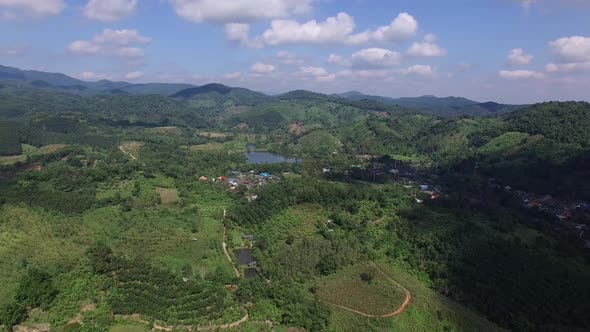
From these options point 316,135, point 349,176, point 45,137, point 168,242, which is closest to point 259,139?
point 316,135

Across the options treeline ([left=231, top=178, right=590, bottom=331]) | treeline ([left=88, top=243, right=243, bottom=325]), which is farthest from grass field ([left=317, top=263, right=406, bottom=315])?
treeline ([left=88, top=243, right=243, bottom=325])

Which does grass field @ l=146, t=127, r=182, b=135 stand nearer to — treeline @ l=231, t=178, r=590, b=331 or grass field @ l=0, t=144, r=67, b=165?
grass field @ l=0, t=144, r=67, b=165

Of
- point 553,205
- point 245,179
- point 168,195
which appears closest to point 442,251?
point 553,205

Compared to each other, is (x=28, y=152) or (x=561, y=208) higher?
(x=561, y=208)

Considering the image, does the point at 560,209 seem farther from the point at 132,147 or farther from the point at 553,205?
the point at 132,147

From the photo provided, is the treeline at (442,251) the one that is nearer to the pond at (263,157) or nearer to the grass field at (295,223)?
the grass field at (295,223)

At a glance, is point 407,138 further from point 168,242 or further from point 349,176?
point 168,242

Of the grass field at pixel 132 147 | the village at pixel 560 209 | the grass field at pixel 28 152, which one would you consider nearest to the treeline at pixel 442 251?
the village at pixel 560 209

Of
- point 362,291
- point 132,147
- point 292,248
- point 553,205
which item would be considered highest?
point 553,205
